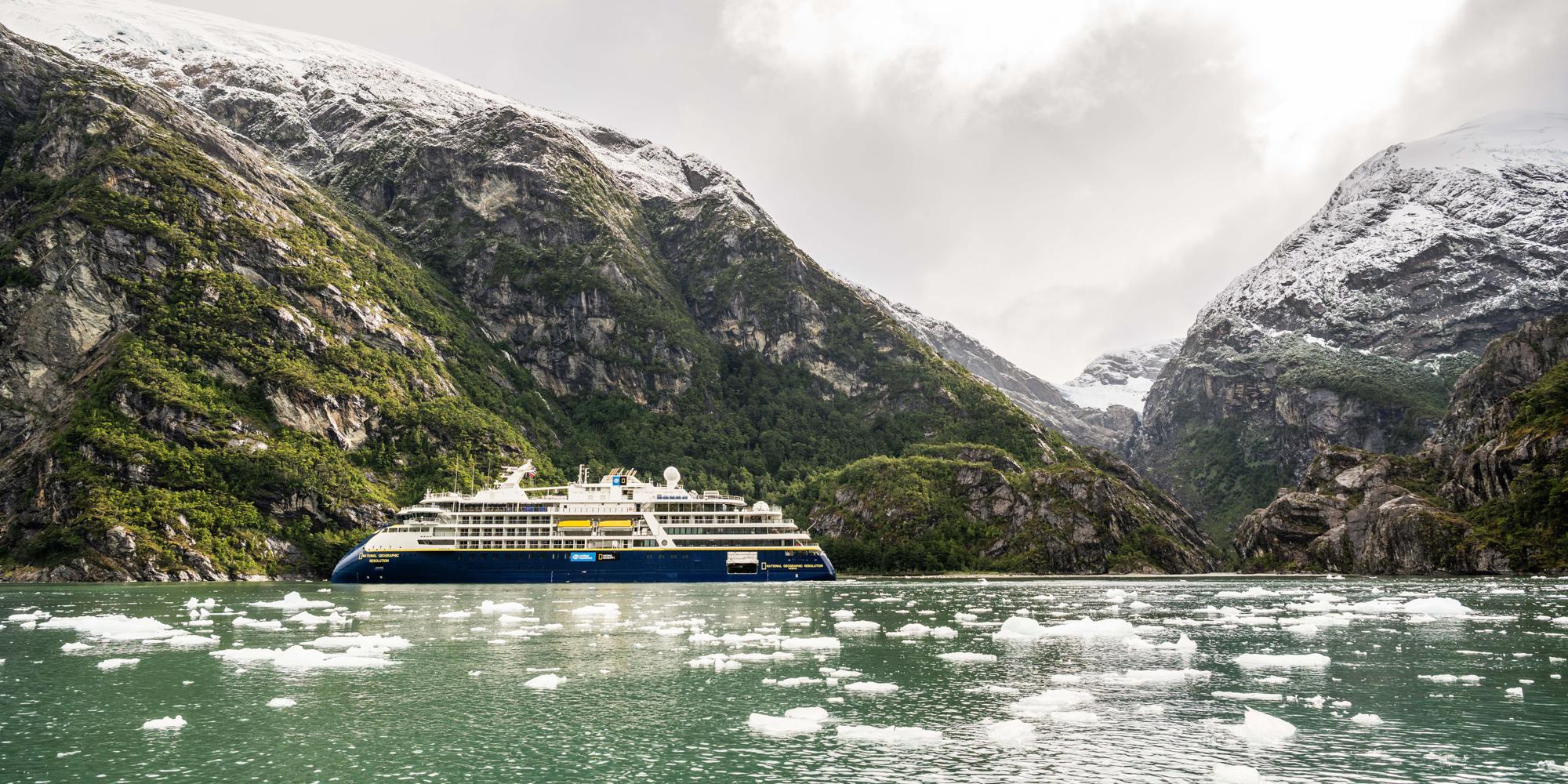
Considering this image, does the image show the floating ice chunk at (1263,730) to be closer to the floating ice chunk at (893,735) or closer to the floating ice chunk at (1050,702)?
the floating ice chunk at (1050,702)

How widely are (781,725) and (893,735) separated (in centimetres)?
328

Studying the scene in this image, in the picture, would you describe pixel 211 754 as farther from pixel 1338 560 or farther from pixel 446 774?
pixel 1338 560

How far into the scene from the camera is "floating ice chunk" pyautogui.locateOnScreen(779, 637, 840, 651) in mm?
45656

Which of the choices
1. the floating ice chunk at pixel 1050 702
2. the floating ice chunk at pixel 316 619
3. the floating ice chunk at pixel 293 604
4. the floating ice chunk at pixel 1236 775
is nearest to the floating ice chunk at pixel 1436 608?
the floating ice chunk at pixel 1050 702

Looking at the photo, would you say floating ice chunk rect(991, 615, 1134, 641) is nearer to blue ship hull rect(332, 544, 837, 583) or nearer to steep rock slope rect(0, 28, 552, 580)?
blue ship hull rect(332, 544, 837, 583)

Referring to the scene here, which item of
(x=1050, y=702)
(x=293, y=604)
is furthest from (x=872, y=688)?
(x=293, y=604)

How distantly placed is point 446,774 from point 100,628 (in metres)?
39.7

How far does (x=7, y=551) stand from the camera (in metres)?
117

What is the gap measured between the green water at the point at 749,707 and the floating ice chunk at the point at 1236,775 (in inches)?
15.2

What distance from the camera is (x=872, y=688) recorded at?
3325 cm

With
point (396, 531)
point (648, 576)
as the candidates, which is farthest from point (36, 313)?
point (648, 576)

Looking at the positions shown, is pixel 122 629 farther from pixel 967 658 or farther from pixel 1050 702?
pixel 1050 702

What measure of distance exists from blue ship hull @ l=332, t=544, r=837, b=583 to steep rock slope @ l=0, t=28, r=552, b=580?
21.0 meters

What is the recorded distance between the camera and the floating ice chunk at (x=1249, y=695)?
31388 millimetres
